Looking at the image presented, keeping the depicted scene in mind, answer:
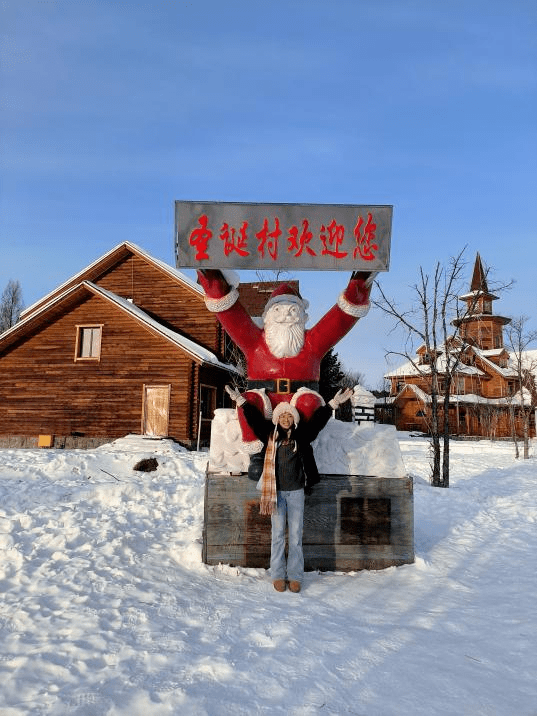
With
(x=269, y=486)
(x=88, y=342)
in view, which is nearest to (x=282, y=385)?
(x=269, y=486)

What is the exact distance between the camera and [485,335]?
42.4 meters

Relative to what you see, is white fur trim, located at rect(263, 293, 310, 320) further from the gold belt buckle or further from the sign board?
the gold belt buckle

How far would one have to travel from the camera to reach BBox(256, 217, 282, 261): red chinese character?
422cm

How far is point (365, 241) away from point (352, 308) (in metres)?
0.59

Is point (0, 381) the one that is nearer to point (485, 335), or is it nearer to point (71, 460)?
point (71, 460)

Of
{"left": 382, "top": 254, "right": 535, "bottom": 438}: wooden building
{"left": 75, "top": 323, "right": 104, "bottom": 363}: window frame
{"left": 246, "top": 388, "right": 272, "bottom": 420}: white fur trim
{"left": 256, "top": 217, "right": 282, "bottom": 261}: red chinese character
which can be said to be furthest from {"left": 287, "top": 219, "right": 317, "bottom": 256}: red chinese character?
{"left": 382, "top": 254, "right": 535, "bottom": 438}: wooden building

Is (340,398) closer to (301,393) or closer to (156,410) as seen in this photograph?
(301,393)

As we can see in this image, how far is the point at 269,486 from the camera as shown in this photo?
3994mm

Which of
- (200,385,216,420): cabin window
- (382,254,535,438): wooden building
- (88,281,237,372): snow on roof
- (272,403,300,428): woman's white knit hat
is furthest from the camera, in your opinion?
(382,254,535,438): wooden building

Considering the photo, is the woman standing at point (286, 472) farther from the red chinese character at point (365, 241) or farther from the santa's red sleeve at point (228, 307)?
the red chinese character at point (365, 241)

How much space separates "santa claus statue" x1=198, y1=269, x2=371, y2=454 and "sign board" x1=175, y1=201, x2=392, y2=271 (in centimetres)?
24

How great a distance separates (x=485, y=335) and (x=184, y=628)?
4355 centimetres

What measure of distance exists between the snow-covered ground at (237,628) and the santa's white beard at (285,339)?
184 cm

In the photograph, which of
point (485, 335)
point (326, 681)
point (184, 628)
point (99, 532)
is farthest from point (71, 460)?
point (485, 335)
